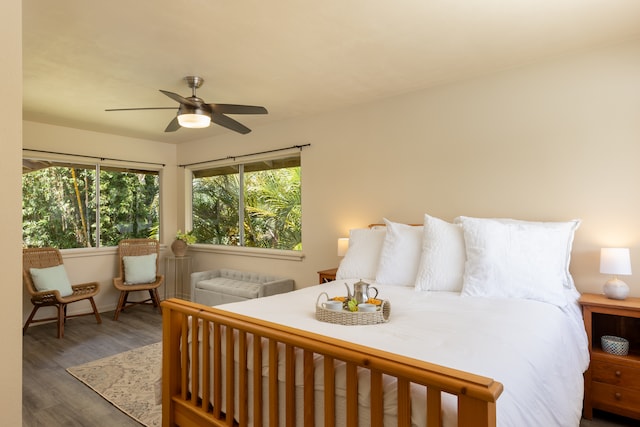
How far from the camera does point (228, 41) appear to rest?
2.40 metres

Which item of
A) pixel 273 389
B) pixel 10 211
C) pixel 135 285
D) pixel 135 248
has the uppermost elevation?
pixel 10 211

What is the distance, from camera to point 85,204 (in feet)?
16.0

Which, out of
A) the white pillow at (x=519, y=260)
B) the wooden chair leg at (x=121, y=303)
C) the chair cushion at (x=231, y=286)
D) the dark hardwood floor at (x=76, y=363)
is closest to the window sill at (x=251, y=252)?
the chair cushion at (x=231, y=286)

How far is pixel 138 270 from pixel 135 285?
0.65ft

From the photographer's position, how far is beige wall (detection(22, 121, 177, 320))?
14.4ft

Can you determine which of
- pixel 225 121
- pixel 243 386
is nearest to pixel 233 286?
pixel 225 121

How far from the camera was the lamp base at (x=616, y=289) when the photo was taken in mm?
2287

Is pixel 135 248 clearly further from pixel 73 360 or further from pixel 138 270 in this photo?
pixel 73 360

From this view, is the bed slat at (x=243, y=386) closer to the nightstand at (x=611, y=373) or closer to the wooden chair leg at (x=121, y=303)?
the nightstand at (x=611, y=373)

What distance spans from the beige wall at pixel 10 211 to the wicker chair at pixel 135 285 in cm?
394

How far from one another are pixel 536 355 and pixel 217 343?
54.6 inches

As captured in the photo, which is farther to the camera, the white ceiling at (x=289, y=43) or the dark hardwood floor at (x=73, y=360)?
the dark hardwood floor at (x=73, y=360)

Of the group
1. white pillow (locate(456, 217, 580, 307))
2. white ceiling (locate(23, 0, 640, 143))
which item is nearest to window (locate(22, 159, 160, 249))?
white ceiling (locate(23, 0, 640, 143))

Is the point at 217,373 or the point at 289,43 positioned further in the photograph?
the point at 289,43
